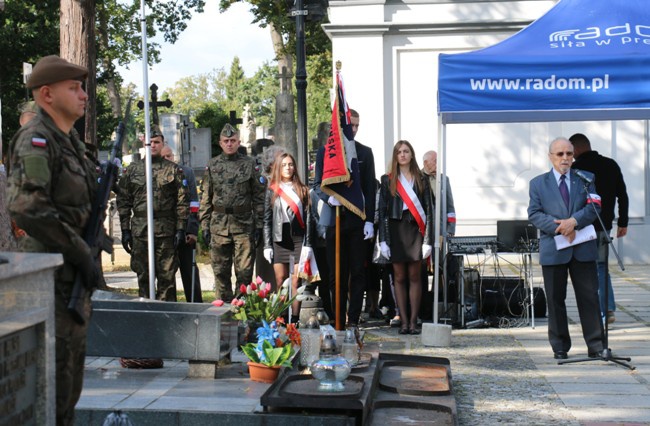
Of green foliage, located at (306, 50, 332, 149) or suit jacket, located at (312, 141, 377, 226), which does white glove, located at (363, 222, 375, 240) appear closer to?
suit jacket, located at (312, 141, 377, 226)

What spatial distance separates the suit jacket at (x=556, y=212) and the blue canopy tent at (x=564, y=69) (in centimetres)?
70

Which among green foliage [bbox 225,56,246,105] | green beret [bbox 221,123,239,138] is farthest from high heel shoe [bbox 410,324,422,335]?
green foliage [bbox 225,56,246,105]

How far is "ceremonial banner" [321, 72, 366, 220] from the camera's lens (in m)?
10.7

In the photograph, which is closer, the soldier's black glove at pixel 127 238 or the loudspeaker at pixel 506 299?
the soldier's black glove at pixel 127 238

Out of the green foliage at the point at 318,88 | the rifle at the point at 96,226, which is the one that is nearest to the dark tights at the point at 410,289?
the rifle at the point at 96,226

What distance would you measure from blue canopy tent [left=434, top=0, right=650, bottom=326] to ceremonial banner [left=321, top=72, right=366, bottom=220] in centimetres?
126

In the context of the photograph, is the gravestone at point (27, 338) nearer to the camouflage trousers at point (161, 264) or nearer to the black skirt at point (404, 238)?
the black skirt at point (404, 238)

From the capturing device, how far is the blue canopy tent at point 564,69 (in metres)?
9.58

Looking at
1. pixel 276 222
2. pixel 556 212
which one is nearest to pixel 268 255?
pixel 276 222

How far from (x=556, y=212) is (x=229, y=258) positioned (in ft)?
13.7

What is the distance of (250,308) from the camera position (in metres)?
8.80

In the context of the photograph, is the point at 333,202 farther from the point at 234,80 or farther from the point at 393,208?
the point at 234,80

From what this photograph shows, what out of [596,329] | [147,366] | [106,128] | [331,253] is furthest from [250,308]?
[106,128]

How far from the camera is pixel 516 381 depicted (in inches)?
340
